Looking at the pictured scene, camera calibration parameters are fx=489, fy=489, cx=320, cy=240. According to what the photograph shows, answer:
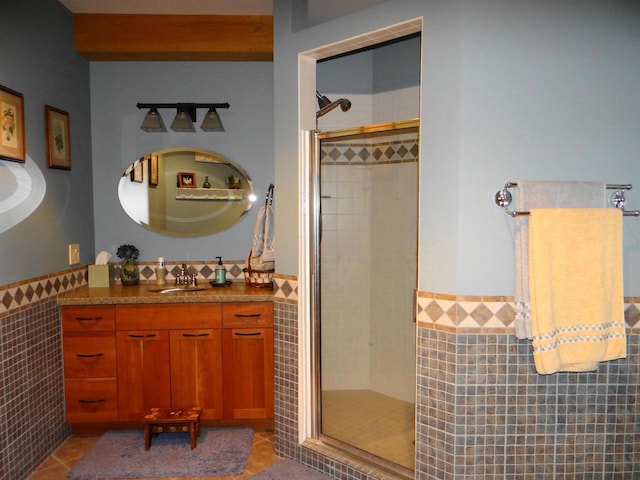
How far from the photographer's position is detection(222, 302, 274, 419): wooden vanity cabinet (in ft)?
9.73

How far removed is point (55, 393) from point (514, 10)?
10.2ft

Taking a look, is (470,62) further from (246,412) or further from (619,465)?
(246,412)

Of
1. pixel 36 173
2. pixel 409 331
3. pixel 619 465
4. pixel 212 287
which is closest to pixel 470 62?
pixel 409 331

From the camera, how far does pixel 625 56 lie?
2.07 m

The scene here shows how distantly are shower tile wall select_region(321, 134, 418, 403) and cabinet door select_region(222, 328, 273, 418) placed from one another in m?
0.37

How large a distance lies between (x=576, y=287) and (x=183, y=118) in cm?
259

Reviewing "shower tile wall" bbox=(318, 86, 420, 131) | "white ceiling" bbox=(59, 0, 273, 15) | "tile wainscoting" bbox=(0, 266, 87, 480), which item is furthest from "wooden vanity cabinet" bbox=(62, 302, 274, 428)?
"white ceiling" bbox=(59, 0, 273, 15)

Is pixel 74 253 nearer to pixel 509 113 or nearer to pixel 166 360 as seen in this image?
pixel 166 360

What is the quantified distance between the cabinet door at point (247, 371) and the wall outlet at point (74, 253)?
1096 mm

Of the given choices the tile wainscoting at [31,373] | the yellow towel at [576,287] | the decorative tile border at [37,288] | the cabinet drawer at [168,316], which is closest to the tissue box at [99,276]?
the decorative tile border at [37,288]

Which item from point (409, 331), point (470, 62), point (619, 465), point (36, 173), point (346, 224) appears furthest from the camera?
point (346, 224)

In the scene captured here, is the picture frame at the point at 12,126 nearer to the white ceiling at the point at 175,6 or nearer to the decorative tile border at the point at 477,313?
the white ceiling at the point at 175,6

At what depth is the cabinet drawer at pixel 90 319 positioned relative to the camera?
9.55 feet

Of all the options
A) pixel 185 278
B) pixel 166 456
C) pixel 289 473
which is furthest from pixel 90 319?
pixel 289 473
